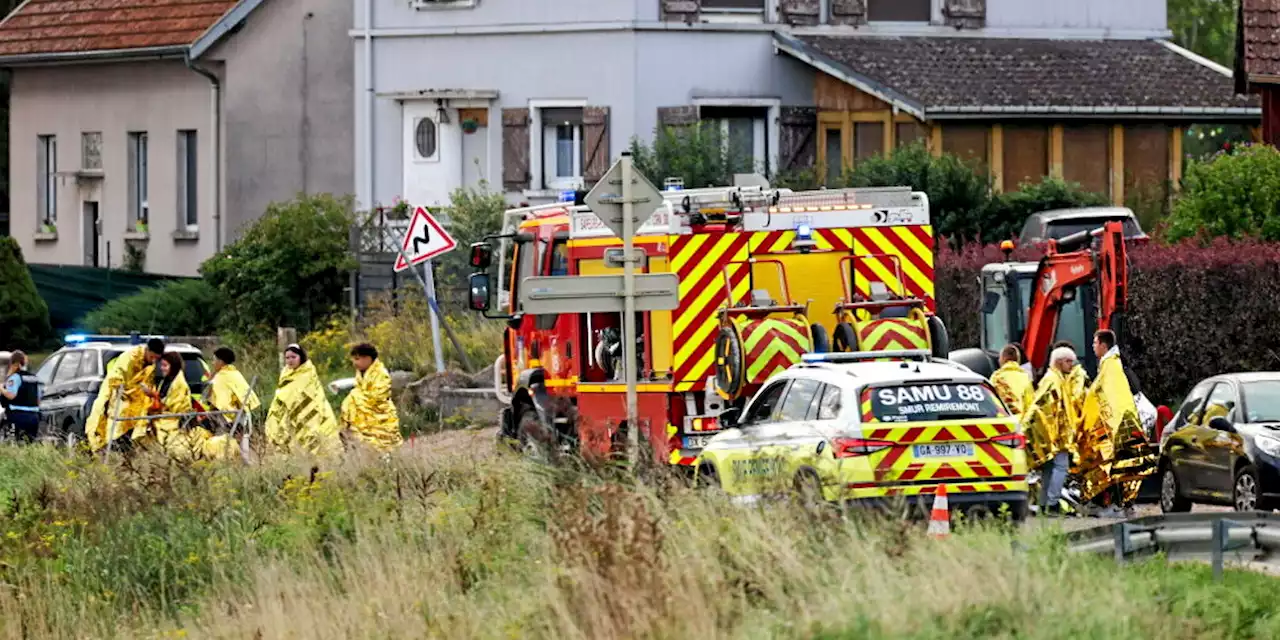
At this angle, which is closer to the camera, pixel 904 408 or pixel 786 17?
pixel 904 408

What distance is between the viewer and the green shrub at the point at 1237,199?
29906 mm

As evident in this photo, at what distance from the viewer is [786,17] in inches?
1555

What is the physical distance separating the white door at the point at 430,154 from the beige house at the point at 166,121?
2838 mm

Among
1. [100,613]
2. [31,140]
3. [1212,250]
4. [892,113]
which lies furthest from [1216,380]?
[31,140]

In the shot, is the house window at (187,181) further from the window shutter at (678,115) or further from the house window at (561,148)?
the window shutter at (678,115)

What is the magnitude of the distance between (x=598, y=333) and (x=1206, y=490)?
563 cm

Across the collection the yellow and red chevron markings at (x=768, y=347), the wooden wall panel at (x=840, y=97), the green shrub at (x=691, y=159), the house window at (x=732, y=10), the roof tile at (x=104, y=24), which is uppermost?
the roof tile at (x=104, y=24)

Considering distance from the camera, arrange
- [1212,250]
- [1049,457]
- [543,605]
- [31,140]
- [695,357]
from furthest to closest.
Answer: [31,140], [1212,250], [695,357], [1049,457], [543,605]

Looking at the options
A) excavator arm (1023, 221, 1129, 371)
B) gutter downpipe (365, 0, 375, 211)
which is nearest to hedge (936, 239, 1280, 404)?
excavator arm (1023, 221, 1129, 371)

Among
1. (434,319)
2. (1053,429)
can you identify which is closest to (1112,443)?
(1053,429)

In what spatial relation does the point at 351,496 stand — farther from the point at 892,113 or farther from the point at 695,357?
the point at 892,113

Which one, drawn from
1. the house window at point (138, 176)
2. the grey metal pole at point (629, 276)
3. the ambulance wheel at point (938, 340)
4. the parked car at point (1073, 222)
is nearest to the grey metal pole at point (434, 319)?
the parked car at point (1073, 222)

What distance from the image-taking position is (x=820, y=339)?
68.6ft

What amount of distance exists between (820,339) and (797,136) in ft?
61.5
